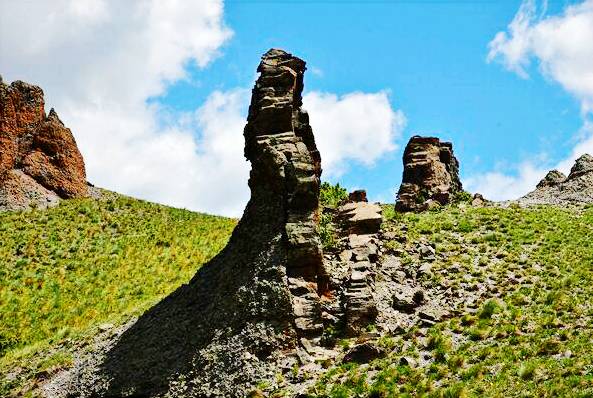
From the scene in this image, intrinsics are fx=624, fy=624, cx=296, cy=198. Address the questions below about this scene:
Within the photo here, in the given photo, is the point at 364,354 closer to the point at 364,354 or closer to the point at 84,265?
the point at 364,354

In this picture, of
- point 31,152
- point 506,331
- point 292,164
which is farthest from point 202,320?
point 31,152

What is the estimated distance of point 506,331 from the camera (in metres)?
24.0

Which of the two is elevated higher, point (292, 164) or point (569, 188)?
point (569, 188)

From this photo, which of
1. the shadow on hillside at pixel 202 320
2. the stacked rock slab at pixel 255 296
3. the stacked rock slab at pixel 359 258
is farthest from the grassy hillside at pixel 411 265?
the shadow on hillside at pixel 202 320

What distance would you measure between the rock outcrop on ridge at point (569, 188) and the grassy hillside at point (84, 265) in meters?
29.0

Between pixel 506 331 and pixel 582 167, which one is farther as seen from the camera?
pixel 582 167

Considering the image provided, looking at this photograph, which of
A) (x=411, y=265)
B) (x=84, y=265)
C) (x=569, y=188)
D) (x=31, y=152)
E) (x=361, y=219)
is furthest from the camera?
(x=31, y=152)

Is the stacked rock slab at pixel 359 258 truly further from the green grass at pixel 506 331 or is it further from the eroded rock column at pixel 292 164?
the green grass at pixel 506 331

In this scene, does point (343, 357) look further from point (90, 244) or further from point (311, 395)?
point (90, 244)

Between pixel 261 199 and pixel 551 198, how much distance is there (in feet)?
100

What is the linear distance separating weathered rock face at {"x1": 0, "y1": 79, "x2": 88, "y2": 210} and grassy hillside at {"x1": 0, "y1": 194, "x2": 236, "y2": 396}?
9.16 feet

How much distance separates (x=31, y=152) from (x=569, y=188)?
175ft

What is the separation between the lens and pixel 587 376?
61.6 ft

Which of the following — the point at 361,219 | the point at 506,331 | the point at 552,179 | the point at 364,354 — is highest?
the point at 552,179
